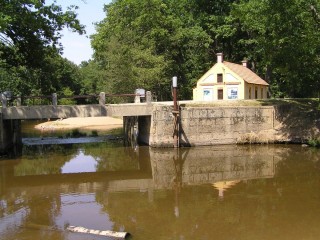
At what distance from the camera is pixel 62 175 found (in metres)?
18.1

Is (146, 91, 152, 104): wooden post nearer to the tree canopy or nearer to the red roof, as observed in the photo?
the tree canopy

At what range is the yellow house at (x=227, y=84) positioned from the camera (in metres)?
36.2

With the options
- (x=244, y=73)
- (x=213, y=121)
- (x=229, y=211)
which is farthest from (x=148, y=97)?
(x=244, y=73)

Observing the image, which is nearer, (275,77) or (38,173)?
(38,173)

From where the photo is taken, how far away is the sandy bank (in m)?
41.0

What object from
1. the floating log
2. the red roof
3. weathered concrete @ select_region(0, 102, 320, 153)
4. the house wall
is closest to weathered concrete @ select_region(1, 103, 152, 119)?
weathered concrete @ select_region(0, 102, 320, 153)

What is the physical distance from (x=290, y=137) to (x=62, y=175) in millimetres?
14360

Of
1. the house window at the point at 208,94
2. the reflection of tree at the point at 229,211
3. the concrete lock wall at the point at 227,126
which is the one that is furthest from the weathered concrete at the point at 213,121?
the house window at the point at 208,94

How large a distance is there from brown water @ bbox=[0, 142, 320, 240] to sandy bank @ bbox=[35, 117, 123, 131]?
16.9 m

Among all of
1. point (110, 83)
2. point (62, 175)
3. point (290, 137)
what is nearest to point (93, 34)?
point (110, 83)

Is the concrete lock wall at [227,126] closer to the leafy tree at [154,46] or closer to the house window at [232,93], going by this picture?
the house window at [232,93]

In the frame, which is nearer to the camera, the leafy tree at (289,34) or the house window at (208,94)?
the leafy tree at (289,34)

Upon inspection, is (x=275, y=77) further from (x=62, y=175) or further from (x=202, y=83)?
(x=62, y=175)

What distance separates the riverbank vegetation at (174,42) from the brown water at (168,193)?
5.54m
